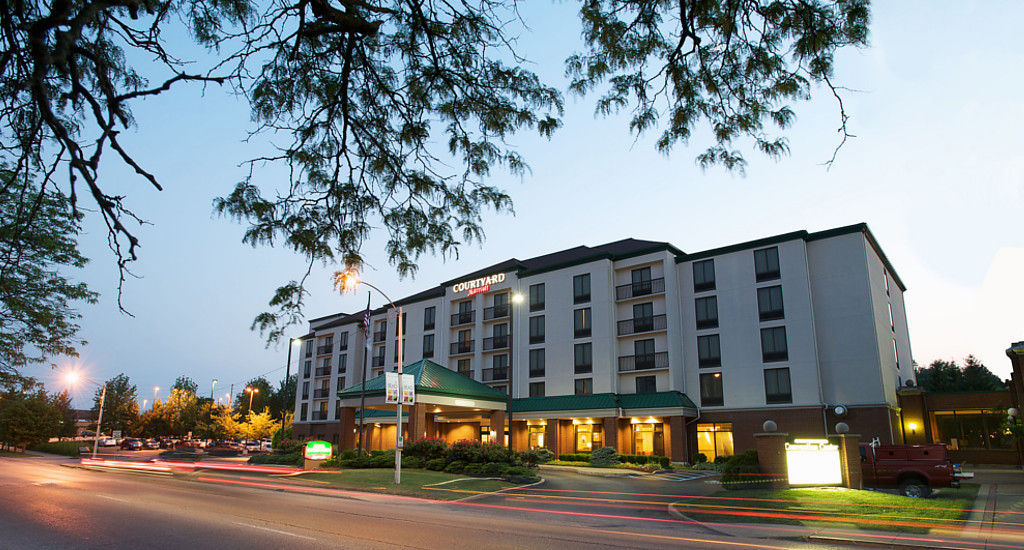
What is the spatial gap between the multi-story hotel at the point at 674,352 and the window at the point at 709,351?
4.0 inches

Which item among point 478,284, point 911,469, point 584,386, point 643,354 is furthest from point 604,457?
point 911,469

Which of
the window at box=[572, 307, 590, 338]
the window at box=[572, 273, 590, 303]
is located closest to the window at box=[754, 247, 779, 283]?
the window at box=[572, 273, 590, 303]

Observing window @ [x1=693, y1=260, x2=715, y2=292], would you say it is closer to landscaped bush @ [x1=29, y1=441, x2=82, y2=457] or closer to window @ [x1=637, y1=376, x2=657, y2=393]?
window @ [x1=637, y1=376, x2=657, y2=393]

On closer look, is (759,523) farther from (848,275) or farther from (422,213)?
(848,275)

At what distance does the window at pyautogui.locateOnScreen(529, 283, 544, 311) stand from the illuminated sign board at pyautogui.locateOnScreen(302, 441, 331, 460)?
927 inches

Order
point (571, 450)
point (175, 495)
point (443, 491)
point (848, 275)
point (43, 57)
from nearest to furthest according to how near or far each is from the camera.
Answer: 1. point (43, 57)
2. point (175, 495)
3. point (443, 491)
4. point (848, 275)
5. point (571, 450)

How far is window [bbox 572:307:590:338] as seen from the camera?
48.5 m

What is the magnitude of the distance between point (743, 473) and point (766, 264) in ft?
78.3

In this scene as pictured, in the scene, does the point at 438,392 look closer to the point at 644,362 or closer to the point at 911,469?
the point at 644,362

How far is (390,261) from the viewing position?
7.71 metres

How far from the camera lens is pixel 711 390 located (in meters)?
42.6

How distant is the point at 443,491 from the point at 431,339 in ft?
122

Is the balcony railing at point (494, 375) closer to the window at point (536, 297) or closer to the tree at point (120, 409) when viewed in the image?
the window at point (536, 297)

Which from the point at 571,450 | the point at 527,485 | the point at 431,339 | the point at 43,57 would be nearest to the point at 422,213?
the point at 43,57
